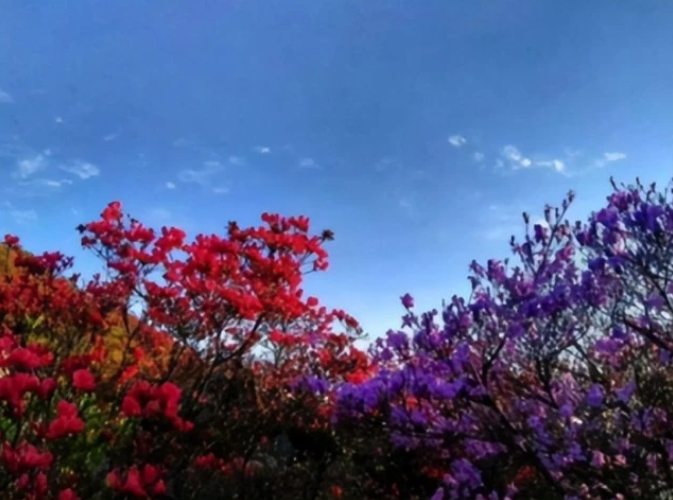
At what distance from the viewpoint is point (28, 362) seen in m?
4.44

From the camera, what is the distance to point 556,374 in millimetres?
5332

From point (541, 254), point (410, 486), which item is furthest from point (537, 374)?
point (410, 486)

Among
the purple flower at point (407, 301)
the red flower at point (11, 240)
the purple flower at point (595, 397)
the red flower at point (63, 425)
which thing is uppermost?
the red flower at point (11, 240)

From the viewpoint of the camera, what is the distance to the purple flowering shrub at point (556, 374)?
452cm

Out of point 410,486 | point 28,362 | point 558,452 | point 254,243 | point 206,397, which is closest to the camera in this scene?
point 28,362

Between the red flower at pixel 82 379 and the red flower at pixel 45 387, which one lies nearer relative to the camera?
the red flower at pixel 45 387

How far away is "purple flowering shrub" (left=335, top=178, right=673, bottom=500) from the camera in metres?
4.52

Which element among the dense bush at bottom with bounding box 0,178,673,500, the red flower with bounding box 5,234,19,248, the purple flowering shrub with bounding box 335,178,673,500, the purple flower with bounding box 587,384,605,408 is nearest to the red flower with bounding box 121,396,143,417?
the dense bush at bottom with bounding box 0,178,673,500

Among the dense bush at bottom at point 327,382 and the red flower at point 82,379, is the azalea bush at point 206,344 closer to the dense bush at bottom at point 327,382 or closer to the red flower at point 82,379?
the dense bush at bottom at point 327,382

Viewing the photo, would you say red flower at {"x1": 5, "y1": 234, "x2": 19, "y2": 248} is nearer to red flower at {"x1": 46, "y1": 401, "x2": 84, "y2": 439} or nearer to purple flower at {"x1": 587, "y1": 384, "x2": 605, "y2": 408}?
red flower at {"x1": 46, "y1": 401, "x2": 84, "y2": 439}

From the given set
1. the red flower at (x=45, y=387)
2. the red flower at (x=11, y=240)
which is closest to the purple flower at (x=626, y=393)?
the red flower at (x=45, y=387)

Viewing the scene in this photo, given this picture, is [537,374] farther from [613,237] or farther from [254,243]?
[254,243]

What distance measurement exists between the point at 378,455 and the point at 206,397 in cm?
248

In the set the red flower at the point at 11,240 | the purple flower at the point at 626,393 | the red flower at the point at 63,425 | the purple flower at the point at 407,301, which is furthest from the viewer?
the red flower at the point at 11,240
